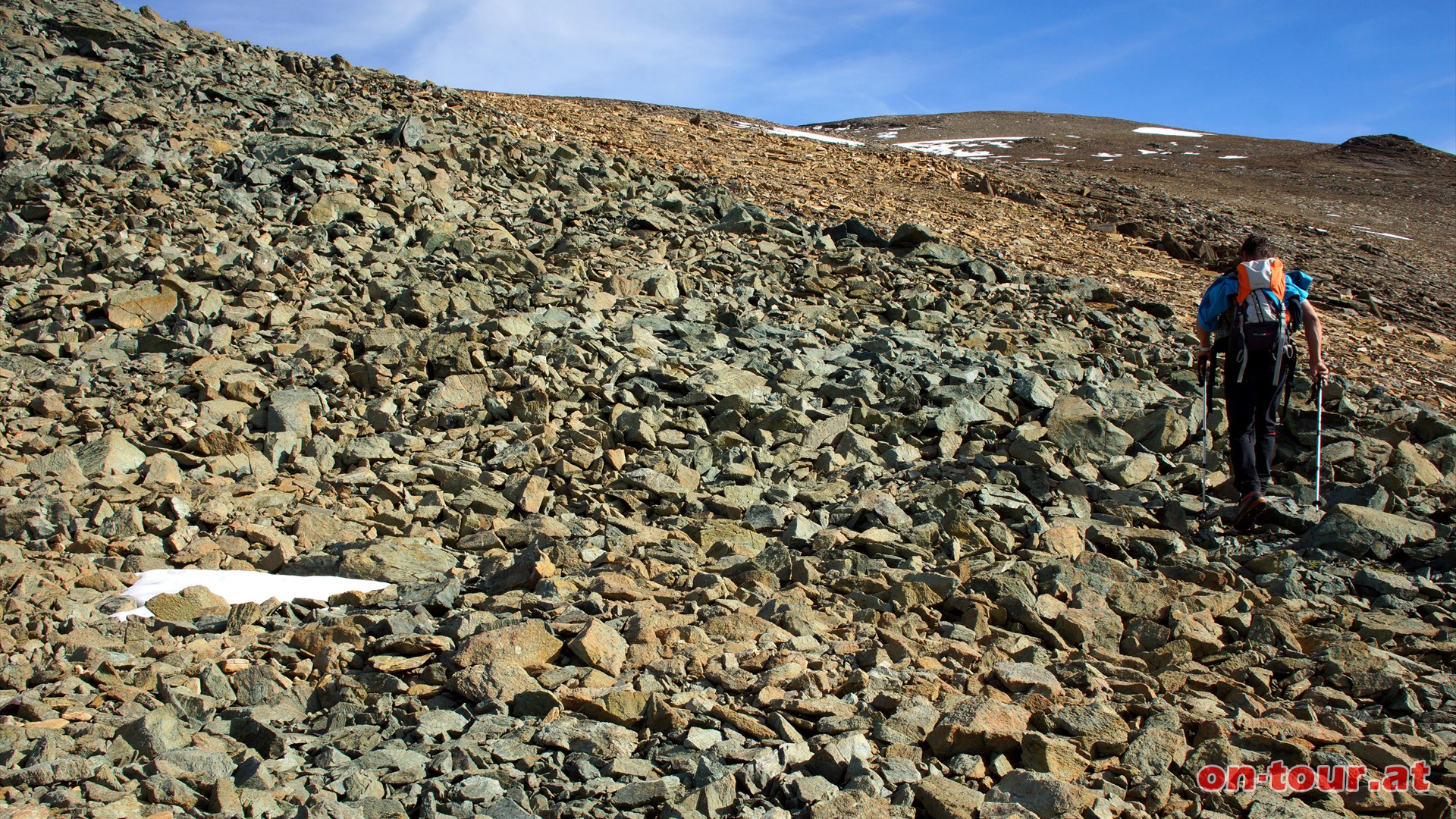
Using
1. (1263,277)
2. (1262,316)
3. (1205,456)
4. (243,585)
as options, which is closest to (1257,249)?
(1263,277)

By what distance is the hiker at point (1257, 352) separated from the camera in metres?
5.29

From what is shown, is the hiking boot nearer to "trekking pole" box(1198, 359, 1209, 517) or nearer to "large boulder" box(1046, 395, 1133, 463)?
"trekking pole" box(1198, 359, 1209, 517)

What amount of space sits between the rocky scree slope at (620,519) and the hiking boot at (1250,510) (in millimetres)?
205

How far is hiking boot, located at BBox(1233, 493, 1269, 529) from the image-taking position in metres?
5.20

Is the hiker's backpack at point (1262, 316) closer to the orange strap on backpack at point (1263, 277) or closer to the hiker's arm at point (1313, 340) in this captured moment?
the orange strap on backpack at point (1263, 277)

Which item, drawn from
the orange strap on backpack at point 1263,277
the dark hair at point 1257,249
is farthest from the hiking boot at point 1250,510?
the dark hair at point 1257,249

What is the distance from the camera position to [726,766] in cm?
280

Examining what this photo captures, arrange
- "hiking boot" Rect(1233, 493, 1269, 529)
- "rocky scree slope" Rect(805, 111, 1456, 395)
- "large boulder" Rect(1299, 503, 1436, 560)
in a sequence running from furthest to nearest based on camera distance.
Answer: "rocky scree slope" Rect(805, 111, 1456, 395)
"hiking boot" Rect(1233, 493, 1269, 529)
"large boulder" Rect(1299, 503, 1436, 560)

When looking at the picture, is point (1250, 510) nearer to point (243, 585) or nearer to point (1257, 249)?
point (1257, 249)

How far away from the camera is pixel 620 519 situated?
5.17 metres

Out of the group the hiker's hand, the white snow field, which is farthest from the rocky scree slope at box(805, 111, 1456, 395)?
the white snow field

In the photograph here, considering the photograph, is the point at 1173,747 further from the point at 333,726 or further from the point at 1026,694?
the point at 333,726

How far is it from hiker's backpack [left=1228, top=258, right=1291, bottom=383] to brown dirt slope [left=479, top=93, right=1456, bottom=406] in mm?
3718

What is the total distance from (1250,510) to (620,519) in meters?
3.58
